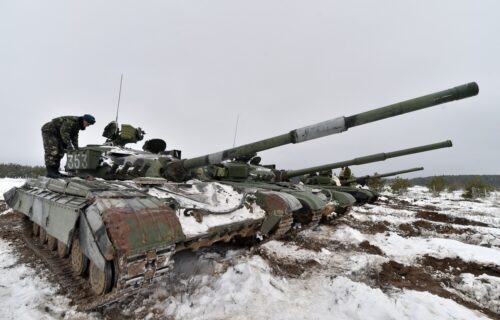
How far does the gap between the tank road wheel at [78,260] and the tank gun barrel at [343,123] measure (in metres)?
2.37

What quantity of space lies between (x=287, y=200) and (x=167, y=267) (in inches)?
110

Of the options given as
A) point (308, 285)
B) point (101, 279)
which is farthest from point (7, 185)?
point (308, 285)

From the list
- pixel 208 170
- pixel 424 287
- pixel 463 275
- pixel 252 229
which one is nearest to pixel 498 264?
pixel 463 275

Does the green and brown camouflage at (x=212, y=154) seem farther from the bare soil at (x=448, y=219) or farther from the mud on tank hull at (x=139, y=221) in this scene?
the bare soil at (x=448, y=219)

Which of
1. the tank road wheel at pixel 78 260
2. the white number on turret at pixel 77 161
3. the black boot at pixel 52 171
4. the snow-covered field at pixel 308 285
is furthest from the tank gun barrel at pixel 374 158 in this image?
the tank road wheel at pixel 78 260

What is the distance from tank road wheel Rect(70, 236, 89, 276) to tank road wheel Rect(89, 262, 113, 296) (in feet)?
1.02

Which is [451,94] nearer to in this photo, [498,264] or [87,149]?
[498,264]

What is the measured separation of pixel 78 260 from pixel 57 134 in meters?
3.45

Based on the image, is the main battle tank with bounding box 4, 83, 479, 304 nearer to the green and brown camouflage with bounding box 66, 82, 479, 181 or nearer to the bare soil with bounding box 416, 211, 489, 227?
the green and brown camouflage with bounding box 66, 82, 479, 181

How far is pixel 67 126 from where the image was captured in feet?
19.5

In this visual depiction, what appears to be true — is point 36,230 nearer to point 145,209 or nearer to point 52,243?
point 52,243

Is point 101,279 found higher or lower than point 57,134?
lower

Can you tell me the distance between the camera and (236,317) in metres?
3.36

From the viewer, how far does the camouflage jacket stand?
595cm
